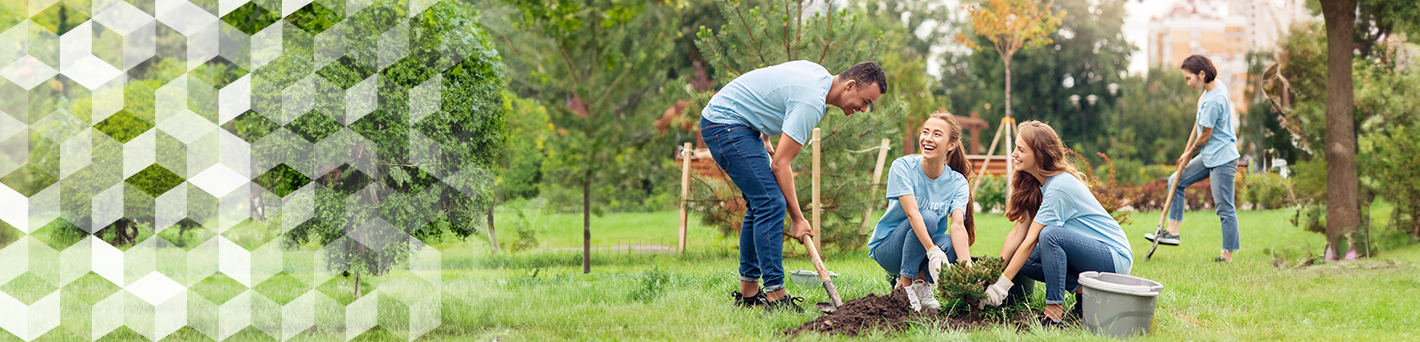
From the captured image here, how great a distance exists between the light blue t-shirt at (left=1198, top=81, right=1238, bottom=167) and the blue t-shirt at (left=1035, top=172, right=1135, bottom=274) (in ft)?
8.96

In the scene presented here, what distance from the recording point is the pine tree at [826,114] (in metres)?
6.32

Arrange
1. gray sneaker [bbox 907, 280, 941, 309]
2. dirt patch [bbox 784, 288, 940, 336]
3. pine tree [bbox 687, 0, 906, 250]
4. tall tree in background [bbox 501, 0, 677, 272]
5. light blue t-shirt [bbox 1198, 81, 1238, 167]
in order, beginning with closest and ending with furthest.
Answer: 1. dirt patch [bbox 784, 288, 940, 336]
2. gray sneaker [bbox 907, 280, 941, 309]
3. light blue t-shirt [bbox 1198, 81, 1238, 167]
4. pine tree [bbox 687, 0, 906, 250]
5. tall tree in background [bbox 501, 0, 677, 272]

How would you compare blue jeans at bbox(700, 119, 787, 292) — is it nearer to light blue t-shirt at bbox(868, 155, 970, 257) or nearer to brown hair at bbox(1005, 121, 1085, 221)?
light blue t-shirt at bbox(868, 155, 970, 257)

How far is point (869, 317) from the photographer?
3.34 m

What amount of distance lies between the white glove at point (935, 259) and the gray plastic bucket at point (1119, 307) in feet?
1.76

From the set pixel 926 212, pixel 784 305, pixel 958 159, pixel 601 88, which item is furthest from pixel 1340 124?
pixel 601 88

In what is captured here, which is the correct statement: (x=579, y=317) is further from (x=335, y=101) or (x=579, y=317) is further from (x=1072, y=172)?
(x=1072, y=172)

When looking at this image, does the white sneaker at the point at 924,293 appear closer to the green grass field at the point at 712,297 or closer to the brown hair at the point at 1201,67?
the green grass field at the point at 712,297

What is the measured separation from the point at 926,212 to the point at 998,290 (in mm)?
511

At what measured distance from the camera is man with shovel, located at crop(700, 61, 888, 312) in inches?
145

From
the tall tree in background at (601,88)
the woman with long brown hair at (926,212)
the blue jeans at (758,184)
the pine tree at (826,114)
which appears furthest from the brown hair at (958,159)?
the tall tree in background at (601,88)

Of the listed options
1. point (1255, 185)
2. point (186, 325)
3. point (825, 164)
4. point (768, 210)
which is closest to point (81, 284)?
point (186, 325)

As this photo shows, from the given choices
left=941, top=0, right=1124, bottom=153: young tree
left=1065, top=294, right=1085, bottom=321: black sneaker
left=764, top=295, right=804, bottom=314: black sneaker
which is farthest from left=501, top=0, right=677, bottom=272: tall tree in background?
left=941, top=0, right=1124, bottom=153: young tree

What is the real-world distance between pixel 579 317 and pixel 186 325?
1.61m
